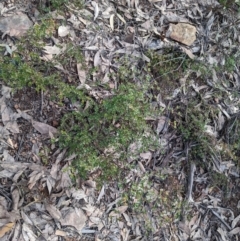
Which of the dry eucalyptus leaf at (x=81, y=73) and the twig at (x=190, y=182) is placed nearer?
the dry eucalyptus leaf at (x=81, y=73)

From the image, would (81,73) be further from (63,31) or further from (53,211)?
(53,211)

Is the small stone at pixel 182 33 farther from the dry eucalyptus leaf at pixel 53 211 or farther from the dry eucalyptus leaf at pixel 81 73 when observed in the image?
the dry eucalyptus leaf at pixel 53 211

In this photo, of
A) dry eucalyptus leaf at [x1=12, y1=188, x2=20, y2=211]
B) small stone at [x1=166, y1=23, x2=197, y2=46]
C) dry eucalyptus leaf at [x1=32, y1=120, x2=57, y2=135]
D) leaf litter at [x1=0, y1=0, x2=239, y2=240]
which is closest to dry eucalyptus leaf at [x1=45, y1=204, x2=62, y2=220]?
leaf litter at [x1=0, y1=0, x2=239, y2=240]

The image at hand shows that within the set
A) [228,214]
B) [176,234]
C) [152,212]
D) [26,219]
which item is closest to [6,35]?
[26,219]

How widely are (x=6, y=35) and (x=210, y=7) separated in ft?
5.97

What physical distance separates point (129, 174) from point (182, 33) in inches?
50.9

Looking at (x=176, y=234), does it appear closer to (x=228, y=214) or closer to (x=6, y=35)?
(x=228, y=214)

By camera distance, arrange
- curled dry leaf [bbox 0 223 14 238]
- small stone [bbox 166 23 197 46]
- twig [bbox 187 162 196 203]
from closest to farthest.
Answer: curled dry leaf [bbox 0 223 14 238] → twig [bbox 187 162 196 203] → small stone [bbox 166 23 197 46]

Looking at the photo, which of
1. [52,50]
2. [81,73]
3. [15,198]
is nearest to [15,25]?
[52,50]

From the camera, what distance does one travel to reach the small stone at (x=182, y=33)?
132 inches

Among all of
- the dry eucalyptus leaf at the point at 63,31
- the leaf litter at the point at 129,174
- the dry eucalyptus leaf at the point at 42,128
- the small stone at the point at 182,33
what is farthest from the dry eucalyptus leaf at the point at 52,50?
the small stone at the point at 182,33

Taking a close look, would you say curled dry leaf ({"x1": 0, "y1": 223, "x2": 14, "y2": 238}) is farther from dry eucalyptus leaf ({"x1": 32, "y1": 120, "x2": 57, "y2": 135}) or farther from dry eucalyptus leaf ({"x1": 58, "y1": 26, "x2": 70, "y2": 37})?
dry eucalyptus leaf ({"x1": 58, "y1": 26, "x2": 70, "y2": 37})

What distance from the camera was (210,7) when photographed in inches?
140

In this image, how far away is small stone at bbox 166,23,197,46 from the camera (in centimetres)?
335
